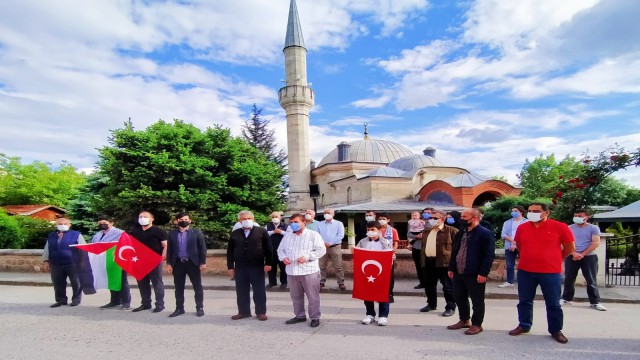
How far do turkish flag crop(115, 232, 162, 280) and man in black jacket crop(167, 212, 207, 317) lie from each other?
0.47m

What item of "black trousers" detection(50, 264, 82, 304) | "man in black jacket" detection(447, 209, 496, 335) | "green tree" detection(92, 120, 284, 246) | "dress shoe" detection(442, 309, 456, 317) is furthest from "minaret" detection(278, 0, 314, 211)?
"man in black jacket" detection(447, 209, 496, 335)

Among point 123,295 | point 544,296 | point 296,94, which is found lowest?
point 123,295

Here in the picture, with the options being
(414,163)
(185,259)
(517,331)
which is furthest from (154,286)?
(414,163)

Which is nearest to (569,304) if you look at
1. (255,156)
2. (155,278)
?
(155,278)

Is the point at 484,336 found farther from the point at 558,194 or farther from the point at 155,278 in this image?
the point at 558,194

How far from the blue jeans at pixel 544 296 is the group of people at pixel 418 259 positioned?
0.5 inches

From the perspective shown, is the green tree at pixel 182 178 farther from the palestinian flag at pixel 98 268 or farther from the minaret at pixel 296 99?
the minaret at pixel 296 99

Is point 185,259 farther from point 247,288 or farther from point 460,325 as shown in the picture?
point 460,325

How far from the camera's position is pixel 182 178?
1537 cm

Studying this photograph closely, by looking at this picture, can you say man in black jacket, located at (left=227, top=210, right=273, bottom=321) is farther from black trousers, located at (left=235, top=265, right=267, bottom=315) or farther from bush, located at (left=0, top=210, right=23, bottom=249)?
bush, located at (left=0, top=210, right=23, bottom=249)

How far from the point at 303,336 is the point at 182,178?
10842mm

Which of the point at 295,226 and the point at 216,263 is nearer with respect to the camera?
the point at 295,226

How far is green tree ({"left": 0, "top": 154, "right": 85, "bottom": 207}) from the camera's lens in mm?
45594

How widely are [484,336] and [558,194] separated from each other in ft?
30.2
